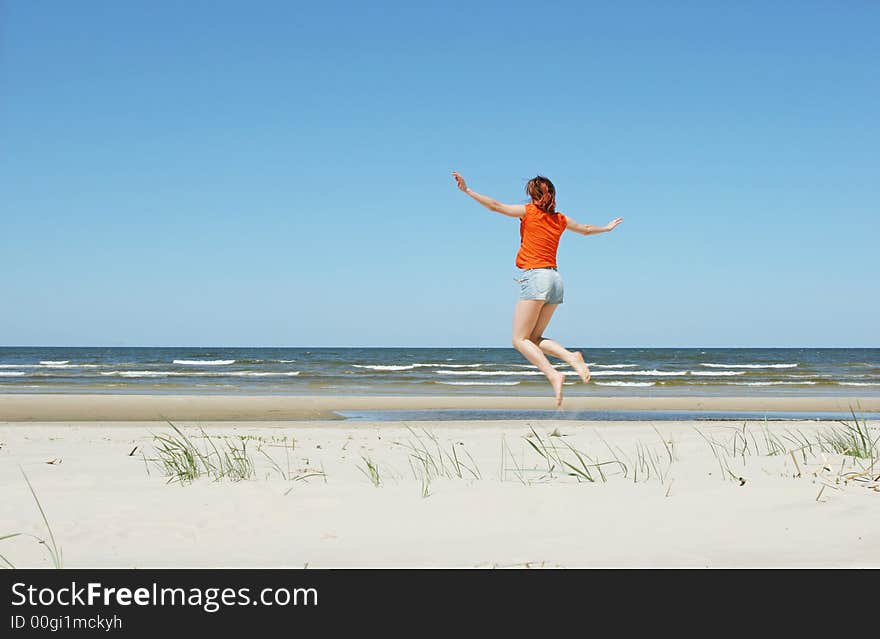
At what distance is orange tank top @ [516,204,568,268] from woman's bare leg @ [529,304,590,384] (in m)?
0.34

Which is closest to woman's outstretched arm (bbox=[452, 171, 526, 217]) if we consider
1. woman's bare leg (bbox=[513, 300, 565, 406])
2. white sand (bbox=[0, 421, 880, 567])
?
woman's bare leg (bbox=[513, 300, 565, 406])

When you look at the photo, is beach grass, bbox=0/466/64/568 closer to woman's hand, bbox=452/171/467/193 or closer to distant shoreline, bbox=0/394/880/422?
woman's hand, bbox=452/171/467/193

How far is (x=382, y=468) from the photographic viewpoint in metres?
6.82

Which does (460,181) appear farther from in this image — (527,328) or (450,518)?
(450,518)

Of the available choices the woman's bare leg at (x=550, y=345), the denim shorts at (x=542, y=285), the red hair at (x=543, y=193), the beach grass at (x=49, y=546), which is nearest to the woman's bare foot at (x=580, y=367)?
the woman's bare leg at (x=550, y=345)

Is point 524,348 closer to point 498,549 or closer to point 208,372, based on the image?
point 498,549

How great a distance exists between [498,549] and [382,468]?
2941 millimetres

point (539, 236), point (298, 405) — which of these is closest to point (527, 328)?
point (539, 236)

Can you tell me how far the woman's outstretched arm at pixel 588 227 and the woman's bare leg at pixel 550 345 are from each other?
2.22ft

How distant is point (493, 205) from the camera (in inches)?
225

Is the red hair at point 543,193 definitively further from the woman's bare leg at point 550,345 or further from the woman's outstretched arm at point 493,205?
the woman's bare leg at point 550,345

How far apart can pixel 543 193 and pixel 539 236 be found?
12.5 inches

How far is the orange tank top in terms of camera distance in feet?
18.8

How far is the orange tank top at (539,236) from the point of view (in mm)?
5730
